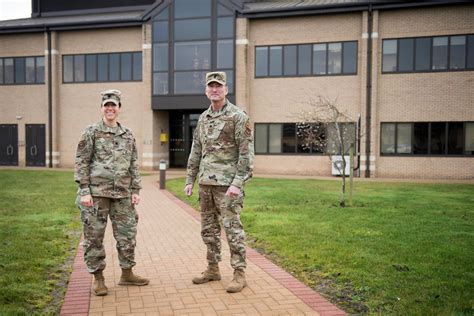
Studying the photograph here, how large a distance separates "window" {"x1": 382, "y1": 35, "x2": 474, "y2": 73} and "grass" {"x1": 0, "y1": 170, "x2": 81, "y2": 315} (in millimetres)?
14173

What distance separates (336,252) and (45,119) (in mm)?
22204

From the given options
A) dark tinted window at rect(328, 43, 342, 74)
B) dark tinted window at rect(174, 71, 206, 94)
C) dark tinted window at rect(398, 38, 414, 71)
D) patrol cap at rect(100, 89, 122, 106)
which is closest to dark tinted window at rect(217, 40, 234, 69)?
dark tinted window at rect(174, 71, 206, 94)

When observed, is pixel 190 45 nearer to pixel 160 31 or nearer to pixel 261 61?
pixel 160 31

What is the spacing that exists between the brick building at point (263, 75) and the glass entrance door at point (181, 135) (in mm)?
64

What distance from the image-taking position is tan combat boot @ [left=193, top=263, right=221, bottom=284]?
17.4 ft

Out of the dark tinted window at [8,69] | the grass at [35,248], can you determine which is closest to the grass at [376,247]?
the grass at [35,248]

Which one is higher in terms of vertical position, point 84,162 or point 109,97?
point 109,97

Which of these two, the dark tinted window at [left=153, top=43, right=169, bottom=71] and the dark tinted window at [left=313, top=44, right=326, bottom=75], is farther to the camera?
the dark tinted window at [left=153, top=43, right=169, bottom=71]

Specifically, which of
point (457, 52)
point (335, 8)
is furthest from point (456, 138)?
point (335, 8)

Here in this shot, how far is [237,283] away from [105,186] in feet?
5.47

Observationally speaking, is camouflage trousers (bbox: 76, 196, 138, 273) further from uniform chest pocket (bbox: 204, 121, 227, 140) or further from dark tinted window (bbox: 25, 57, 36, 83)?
dark tinted window (bbox: 25, 57, 36, 83)

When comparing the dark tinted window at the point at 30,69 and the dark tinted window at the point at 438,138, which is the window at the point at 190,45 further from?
the dark tinted window at the point at 438,138

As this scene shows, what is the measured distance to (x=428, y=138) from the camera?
20578 millimetres

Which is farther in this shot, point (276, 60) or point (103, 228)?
point (276, 60)
